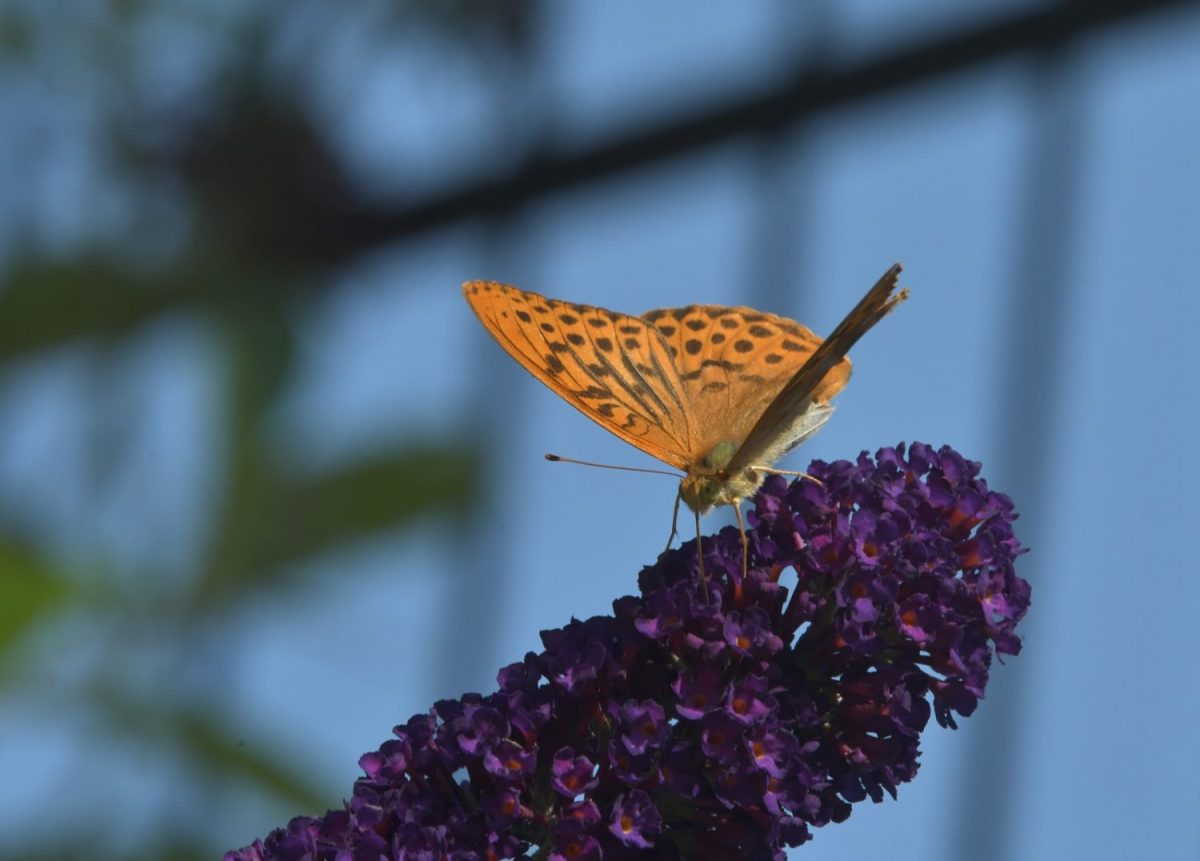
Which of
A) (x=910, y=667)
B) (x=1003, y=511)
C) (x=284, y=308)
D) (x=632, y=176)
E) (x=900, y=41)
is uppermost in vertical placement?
(x=900, y=41)

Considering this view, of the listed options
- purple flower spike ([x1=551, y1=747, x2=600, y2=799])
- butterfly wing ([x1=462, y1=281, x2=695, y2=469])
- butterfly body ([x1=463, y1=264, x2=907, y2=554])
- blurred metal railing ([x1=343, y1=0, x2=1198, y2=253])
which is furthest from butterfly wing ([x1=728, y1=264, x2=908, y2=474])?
blurred metal railing ([x1=343, y1=0, x2=1198, y2=253])

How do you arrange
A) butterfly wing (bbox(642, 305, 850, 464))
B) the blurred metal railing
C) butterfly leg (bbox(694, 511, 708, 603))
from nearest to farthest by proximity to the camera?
butterfly leg (bbox(694, 511, 708, 603)) → butterfly wing (bbox(642, 305, 850, 464)) → the blurred metal railing

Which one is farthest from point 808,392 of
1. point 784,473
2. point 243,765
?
point 243,765

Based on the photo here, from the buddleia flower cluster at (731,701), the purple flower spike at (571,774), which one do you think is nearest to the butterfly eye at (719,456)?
the buddleia flower cluster at (731,701)

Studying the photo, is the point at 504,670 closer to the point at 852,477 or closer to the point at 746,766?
the point at 746,766

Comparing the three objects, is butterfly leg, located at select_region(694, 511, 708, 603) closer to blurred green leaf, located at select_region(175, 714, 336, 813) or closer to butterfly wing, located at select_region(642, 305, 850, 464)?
butterfly wing, located at select_region(642, 305, 850, 464)

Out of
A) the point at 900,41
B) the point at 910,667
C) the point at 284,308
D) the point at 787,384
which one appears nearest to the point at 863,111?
the point at 900,41

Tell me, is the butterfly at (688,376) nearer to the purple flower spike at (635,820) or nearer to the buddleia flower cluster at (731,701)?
the buddleia flower cluster at (731,701)

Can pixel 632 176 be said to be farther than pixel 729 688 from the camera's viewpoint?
Yes
